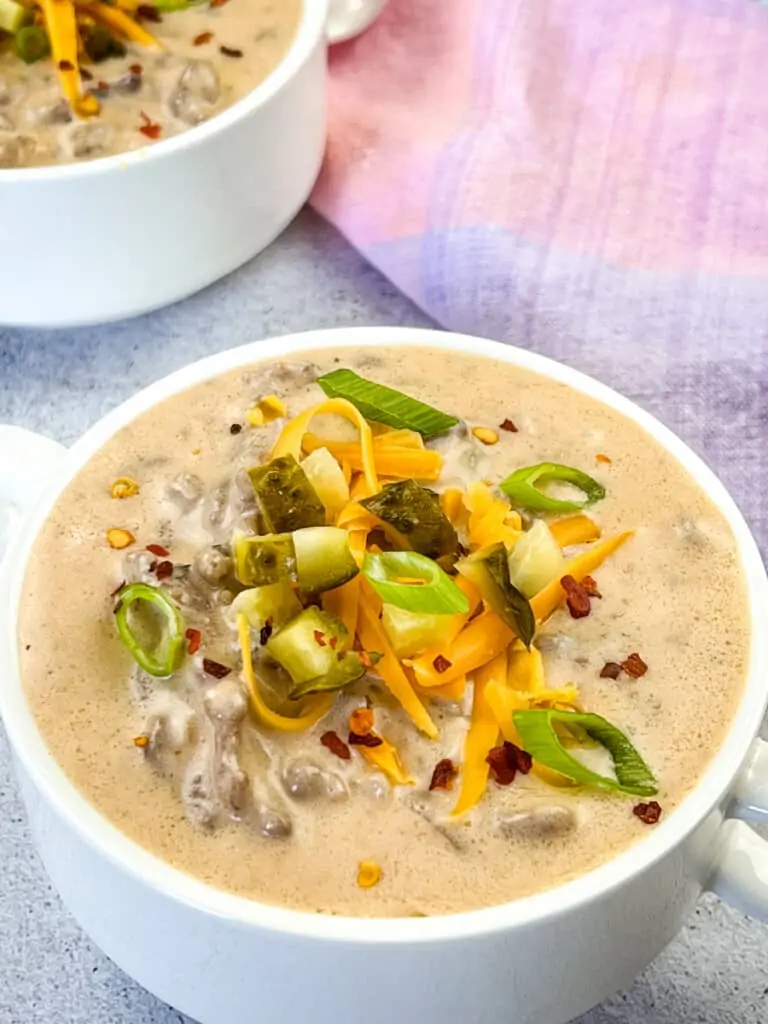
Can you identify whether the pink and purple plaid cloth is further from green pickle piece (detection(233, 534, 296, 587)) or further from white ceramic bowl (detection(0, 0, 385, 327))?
green pickle piece (detection(233, 534, 296, 587))

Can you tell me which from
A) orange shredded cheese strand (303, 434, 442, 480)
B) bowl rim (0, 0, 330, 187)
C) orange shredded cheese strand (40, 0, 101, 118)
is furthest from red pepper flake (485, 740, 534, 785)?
orange shredded cheese strand (40, 0, 101, 118)

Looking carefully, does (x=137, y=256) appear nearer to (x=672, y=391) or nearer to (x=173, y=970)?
(x=672, y=391)

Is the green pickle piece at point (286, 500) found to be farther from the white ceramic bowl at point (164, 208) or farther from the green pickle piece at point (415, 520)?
the white ceramic bowl at point (164, 208)

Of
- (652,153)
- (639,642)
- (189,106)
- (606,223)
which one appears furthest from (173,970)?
(652,153)

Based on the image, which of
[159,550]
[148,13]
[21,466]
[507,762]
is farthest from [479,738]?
[148,13]

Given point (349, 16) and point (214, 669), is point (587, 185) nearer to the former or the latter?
point (349, 16)
